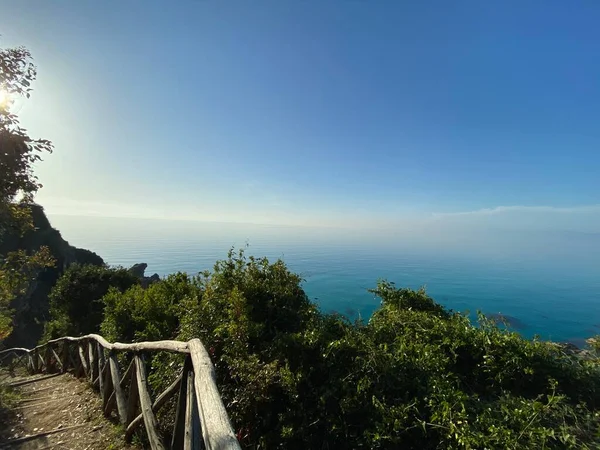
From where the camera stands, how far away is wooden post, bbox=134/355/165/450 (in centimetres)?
312

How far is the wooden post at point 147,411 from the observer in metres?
3.12

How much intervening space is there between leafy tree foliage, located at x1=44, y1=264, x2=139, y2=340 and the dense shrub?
687 inches

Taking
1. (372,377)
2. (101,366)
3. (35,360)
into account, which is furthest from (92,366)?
(35,360)

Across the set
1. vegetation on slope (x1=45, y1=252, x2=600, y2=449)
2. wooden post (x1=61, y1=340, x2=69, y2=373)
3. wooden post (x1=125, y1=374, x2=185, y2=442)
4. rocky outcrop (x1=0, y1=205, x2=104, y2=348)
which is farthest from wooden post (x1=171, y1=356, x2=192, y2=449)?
rocky outcrop (x1=0, y1=205, x2=104, y2=348)

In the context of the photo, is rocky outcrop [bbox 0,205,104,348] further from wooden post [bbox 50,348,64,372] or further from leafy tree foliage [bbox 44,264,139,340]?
wooden post [bbox 50,348,64,372]

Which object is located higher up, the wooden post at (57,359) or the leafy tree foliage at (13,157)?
the leafy tree foliage at (13,157)

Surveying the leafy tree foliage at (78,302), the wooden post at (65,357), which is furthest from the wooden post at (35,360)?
the leafy tree foliage at (78,302)

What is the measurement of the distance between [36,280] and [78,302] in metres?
30.2

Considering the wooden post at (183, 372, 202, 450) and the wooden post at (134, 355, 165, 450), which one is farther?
the wooden post at (134, 355, 165, 450)

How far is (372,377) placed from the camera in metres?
3.76

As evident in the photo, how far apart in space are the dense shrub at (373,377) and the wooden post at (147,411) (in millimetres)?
549

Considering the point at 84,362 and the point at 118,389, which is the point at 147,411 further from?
the point at 84,362

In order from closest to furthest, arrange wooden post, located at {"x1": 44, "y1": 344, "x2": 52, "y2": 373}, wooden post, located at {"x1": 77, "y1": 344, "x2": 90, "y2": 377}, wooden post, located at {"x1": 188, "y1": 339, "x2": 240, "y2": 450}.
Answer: wooden post, located at {"x1": 188, "y1": 339, "x2": 240, "y2": 450}, wooden post, located at {"x1": 77, "y1": 344, "x2": 90, "y2": 377}, wooden post, located at {"x1": 44, "y1": 344, "x2": 52, "y2": 373}

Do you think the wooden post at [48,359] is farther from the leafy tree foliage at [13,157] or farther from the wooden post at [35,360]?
the leafy tree foliage at [13,157]
